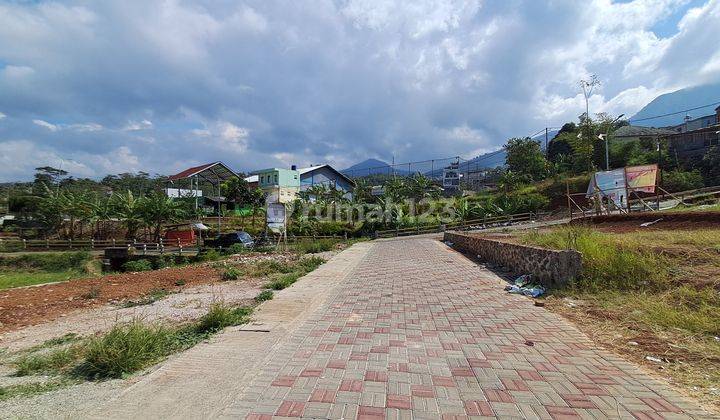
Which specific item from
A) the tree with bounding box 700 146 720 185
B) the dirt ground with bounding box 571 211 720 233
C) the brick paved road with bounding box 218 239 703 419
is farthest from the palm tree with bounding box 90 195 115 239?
the tree with bounding box 700 146 720 185

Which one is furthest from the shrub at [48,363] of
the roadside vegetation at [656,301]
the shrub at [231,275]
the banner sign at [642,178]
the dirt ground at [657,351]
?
the banner sign at [642,178]

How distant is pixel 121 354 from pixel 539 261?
7.58 meters

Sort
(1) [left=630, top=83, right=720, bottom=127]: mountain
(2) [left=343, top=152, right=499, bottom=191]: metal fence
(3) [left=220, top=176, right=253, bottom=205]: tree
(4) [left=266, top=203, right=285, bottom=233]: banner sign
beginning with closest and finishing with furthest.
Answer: (4) [left=266, top=203, right=285, bottom=233]: banner sign → (3) [left=220, top=176, right=253, bottom=205]: tree → (2) [left=343, top=152, right=499, bottom=191]: metal fence → (1) [left=630, top=83, right=720, bottom=127]: mountain

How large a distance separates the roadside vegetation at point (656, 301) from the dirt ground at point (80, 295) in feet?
33.0

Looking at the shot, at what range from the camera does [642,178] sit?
16203mm

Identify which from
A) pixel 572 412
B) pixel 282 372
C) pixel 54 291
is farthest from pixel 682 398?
pixel 54 291

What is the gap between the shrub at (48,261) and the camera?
24.8 m

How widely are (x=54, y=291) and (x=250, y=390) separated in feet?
36.9

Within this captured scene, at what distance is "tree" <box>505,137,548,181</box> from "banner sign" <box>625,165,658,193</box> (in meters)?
37.2

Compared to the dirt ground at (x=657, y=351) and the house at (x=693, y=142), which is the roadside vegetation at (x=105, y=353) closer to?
the dirt ground at (x=657, y=351)

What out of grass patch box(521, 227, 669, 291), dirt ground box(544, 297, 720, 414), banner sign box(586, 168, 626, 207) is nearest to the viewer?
dirt ground box(544, 297, 720, 414)

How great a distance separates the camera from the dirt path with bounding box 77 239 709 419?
311 centimetres

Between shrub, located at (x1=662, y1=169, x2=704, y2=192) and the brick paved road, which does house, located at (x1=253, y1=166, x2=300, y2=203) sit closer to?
shrub, located at (x1=662, y1=169, x2=704, y2=192)

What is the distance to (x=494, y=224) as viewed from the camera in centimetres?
3594
